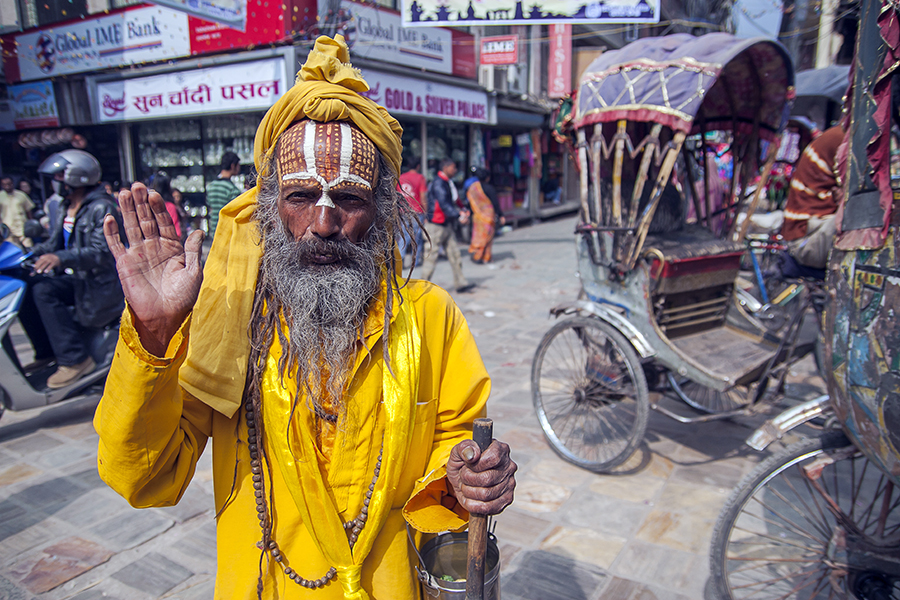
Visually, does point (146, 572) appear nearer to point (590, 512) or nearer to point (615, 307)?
point (590, 512)

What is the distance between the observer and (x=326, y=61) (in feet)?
4.72

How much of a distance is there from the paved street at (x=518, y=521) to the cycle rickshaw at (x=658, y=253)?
0.27m

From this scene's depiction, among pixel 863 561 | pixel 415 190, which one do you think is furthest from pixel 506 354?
pixel 863 561

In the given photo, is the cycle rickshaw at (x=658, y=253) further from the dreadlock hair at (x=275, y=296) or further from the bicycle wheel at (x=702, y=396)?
the dreadlock hair at (x=275, y=296)

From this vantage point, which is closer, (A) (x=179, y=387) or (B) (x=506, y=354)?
(A) (x=179, y=387)

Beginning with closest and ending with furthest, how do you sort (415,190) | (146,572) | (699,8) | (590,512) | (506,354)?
(146,572) < (590,512) < (506,354) < (415,190) < (699,8)

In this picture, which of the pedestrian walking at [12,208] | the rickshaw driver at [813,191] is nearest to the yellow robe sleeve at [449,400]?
the rickshaw driver at [813,191]

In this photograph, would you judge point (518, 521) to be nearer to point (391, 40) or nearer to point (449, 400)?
point (449, 400)

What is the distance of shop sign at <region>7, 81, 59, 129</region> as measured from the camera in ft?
40.2

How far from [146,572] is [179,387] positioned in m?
2.04

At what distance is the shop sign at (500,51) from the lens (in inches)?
428

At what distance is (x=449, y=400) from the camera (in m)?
1.49

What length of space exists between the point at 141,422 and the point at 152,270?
0.97 ft

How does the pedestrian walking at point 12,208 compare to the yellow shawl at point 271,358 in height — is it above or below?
below
